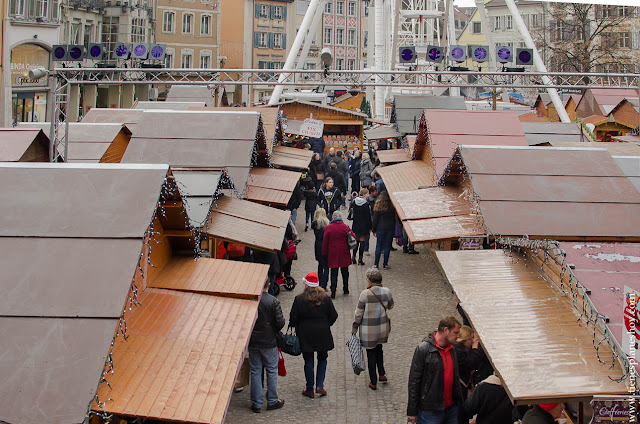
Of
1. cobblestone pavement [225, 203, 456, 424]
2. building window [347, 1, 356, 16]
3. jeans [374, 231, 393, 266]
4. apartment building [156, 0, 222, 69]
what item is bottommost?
cobblestone pavement [225, 203, 456, 424]

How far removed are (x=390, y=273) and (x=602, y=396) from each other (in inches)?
412

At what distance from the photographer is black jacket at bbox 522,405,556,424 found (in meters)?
6.38

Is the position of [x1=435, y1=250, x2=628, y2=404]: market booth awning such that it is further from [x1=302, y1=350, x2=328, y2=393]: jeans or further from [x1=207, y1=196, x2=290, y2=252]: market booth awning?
[x1=207, y1=196, x2=290, y2=252]: market booth awning

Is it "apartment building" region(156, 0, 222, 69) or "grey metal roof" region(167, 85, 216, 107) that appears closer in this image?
"grey metal roof" region(167, 85, 216, 107)

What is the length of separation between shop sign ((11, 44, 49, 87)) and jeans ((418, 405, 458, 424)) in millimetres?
A: 33925

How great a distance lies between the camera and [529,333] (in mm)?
6844

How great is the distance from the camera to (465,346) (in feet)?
27.7

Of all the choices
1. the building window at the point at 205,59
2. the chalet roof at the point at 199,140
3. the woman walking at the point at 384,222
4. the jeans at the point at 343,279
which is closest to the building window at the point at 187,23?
the building window at the point at 205,59

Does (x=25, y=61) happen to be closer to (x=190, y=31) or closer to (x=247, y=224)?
(x=247, y=224)

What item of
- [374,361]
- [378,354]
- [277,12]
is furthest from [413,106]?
[277,12]

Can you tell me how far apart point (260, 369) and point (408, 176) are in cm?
894

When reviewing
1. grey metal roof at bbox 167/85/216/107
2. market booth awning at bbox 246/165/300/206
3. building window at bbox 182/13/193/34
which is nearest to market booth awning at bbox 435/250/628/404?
market booth awning at bbox 246/165/300/206

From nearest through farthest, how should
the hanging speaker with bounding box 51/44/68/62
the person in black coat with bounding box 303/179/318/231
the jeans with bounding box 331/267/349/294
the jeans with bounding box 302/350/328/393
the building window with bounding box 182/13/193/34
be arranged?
the jeans with bounding box 302/350/328/393 → the jeans with bounding box 331/267/349/294 → the person in black coat with bounding box 303/179/318/231 → the hanging speaker with bounding box 51/44/68/62 → the building window with bounding box 182/13/193/34

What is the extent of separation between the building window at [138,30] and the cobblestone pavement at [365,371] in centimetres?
4405
